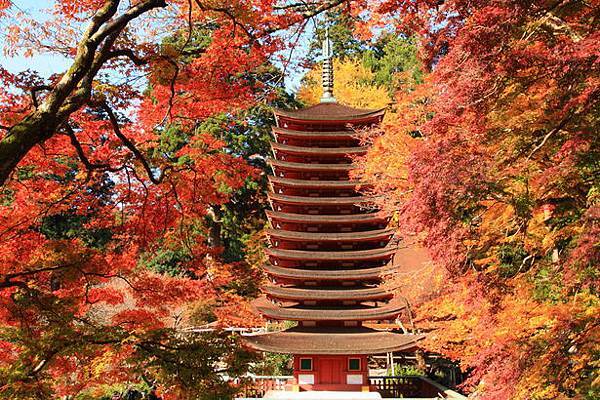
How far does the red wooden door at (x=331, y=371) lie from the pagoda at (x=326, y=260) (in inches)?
1.0

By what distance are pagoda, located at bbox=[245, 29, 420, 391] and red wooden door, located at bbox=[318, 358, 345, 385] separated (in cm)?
3

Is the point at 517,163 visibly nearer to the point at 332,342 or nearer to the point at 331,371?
the point at 332,342

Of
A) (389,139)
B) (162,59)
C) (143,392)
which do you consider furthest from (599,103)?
(143,392)

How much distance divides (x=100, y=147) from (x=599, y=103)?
6.64m

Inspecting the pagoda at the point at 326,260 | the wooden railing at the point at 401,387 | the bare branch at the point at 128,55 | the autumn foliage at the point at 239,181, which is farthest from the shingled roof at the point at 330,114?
the bare branch at the point at 128,55

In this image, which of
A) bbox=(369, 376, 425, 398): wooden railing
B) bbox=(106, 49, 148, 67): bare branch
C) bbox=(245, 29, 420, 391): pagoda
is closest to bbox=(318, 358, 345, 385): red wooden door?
bbox=(245, 29, 420, 391): pagoda

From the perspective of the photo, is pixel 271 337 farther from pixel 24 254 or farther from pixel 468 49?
pixel 468 49

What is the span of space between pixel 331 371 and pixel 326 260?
9.60ft

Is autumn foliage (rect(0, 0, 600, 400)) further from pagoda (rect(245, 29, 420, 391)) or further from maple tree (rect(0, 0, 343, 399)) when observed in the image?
pagoda (rect(245, 29, 420, 391))

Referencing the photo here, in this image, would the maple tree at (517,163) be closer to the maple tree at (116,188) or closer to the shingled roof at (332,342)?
the maple tree at (116,188)

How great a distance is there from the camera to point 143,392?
12.5 m

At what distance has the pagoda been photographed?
12656 millimetres

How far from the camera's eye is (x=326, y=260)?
13484mm

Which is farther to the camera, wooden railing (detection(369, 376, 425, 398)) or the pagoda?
wooden railing (detection(369, 376, 425, 398))
